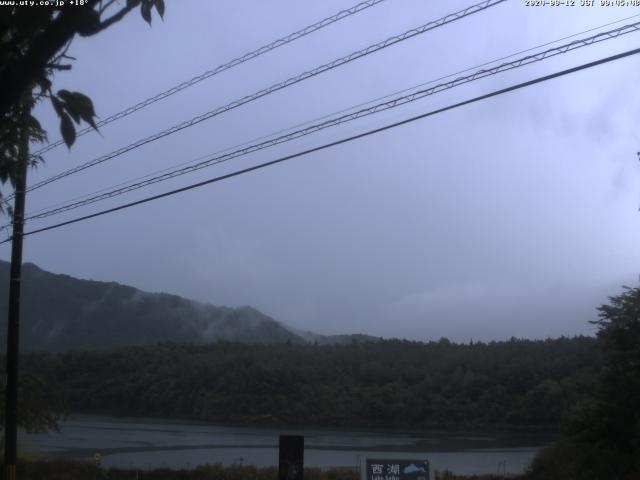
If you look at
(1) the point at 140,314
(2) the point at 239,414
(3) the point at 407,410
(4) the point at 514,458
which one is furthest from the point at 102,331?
(4) the point at 514,458

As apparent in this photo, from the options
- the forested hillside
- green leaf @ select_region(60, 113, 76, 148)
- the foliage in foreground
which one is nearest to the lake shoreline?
the foliage in foreground

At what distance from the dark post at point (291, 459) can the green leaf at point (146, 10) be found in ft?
33.8

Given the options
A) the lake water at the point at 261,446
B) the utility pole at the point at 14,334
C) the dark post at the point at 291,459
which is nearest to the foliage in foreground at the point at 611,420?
the lake water at the point at 261,446

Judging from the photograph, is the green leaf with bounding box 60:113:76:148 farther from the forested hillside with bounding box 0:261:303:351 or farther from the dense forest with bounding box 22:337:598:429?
the forested hillside with bounding box 0:261:303:351

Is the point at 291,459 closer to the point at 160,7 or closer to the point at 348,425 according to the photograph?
the point at 160,7

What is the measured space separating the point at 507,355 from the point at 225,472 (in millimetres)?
23233

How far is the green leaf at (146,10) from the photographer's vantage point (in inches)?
185

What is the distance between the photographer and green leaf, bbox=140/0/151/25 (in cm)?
470

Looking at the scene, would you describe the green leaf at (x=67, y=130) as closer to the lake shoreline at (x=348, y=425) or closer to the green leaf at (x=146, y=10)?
the green leaf at (x=146, y=10)

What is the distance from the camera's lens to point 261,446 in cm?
3266

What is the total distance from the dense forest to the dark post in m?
23.7

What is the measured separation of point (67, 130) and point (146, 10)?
0.87 m

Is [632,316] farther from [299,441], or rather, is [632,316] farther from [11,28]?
[11,28]

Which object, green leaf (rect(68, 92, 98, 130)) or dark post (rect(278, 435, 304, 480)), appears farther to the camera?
dark post (rect(278, 435, 304, 480))
